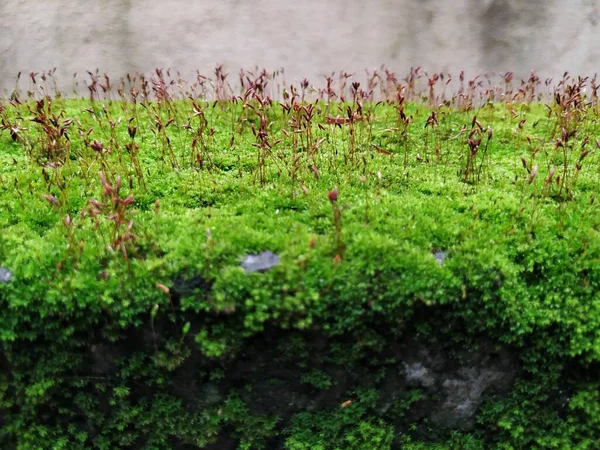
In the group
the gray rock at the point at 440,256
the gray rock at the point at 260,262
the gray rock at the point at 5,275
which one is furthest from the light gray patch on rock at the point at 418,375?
the gray rock at the point at 5,275

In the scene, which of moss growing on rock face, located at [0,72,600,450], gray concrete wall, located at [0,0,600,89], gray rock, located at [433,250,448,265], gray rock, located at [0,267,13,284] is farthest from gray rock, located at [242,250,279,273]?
gray concrete wall, located at [0,0,600,89]

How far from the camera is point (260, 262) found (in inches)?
99.6

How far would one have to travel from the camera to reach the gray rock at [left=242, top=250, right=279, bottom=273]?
250 cm

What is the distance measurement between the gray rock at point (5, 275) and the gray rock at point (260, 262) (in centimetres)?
119

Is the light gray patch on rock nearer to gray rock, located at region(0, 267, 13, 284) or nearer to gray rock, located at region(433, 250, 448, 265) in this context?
gray rock, located at region(433, 250, 448, 265)

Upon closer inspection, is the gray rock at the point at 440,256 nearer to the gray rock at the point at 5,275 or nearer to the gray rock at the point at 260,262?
the gray rock at the point at 260,262

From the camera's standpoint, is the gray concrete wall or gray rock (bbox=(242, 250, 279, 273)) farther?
A: the gray concrete wall

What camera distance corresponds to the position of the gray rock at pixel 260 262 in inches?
98.3

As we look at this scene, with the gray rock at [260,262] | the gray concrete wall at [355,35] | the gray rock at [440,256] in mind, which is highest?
the gray concrete wall at [355,35]

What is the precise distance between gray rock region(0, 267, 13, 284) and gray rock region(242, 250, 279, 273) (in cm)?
119

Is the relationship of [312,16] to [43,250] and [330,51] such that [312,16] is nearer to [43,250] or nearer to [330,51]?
[330,51]

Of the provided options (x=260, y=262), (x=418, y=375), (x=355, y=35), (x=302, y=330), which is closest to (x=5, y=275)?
(x=260, y=262)

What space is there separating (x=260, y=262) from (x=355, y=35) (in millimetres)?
5152

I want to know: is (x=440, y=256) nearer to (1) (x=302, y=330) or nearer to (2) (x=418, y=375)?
(2) (x=418, y=375)
